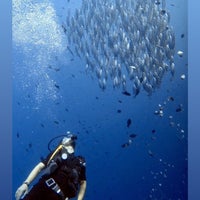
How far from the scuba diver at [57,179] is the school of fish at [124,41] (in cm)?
96

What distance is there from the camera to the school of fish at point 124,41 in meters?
3.77

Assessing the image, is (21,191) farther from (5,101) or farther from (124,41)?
(124,41)

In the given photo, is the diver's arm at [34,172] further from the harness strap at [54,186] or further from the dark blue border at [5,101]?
the dark blue border at [5,101]

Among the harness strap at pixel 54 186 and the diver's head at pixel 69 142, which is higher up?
the diver's head at pixel 69 142

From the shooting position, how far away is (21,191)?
331 cm

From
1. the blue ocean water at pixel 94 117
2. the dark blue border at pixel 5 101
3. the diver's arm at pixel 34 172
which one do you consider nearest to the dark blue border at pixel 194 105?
the blue ocean water at pixel 94 117

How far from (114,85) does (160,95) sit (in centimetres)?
59

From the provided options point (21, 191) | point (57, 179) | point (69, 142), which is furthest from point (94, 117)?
point (21, 191)

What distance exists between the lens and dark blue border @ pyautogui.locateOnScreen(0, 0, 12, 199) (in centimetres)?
350

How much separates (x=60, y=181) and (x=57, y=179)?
0.13 feet

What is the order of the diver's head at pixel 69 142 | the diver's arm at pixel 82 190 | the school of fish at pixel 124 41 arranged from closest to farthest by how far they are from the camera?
1. the diver's arm at pixel 82 190
2. the diver's head at pixel 69 142
3. the school of fish at pixel 124 41

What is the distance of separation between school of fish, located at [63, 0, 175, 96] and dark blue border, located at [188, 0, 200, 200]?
308 mm

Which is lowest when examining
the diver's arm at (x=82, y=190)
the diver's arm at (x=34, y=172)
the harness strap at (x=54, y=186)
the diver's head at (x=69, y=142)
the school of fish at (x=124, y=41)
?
the diver's arm at (x=82, y=190)

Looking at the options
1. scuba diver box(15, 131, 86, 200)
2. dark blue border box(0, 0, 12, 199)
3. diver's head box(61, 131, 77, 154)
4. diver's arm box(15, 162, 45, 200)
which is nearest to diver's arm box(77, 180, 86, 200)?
scuba diver box(15, 131, 86, 200)
